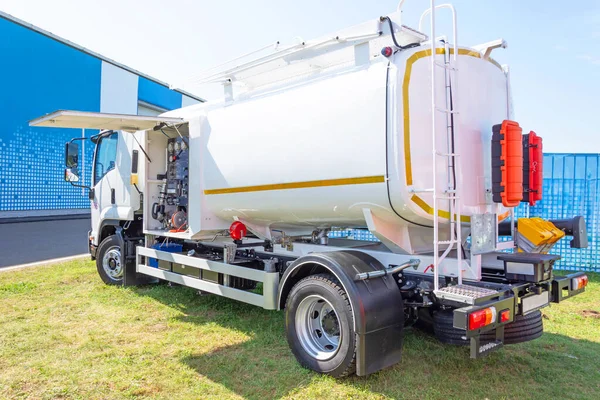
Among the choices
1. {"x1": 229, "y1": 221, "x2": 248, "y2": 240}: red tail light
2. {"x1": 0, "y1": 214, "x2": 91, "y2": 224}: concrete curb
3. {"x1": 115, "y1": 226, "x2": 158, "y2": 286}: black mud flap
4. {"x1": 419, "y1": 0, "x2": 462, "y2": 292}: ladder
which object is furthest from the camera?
{"x1": 0, "y1": 214, "x2": 91, "y2": 224}: concrete curb

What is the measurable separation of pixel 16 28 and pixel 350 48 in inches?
783

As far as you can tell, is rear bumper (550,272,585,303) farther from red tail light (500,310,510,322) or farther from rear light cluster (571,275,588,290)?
red tail light (500,310,510,322)

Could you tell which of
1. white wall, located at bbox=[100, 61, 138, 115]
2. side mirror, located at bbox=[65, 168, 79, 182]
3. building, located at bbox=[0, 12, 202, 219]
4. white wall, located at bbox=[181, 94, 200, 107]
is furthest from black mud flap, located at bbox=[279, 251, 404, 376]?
white wall, located at bbox=[181, 94, 200, 107]

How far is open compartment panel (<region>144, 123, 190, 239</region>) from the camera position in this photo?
251 inches

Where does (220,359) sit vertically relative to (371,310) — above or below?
below

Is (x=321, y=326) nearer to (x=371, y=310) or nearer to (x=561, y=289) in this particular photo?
(x=371, y=310)

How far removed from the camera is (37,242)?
12883 mm

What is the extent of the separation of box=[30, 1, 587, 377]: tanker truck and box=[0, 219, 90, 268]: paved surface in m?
6.55

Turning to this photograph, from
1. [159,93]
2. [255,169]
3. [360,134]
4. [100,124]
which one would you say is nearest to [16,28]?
[159,93]

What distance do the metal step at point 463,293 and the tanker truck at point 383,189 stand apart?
0.01 metres

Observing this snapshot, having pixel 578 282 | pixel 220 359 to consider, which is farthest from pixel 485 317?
pixel 220 359

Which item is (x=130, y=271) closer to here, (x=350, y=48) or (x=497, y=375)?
(x=350, y=48)

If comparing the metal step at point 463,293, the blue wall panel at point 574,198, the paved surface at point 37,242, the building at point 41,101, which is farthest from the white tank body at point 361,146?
the building at point 41,101

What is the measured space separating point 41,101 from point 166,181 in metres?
16.9
